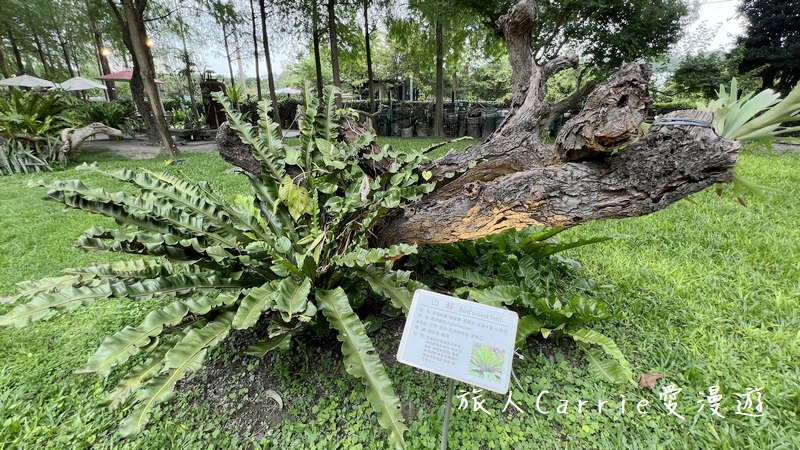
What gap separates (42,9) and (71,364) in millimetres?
18308

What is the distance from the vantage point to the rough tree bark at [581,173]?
4.64 ft

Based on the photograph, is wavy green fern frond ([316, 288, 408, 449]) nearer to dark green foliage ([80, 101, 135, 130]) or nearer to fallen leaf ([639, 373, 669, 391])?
fallen leaf ([639, 373, 669, 391])

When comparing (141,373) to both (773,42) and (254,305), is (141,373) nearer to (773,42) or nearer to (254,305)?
(254,305)

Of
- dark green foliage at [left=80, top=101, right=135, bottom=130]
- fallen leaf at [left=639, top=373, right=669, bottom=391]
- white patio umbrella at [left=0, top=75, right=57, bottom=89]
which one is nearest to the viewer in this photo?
fallen leaf at [left=639, top=373, right=669, bottom=391]

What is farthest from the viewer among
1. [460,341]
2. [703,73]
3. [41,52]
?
[41,52]

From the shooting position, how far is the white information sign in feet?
3.77

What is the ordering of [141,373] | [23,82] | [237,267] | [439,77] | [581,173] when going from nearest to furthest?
[141,373], [581,173], [237,267], [439,77], [23,82]

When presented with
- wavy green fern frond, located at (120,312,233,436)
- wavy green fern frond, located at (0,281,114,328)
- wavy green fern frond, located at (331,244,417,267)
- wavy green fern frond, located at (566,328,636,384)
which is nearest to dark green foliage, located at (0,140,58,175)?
wavy green fern frond, located at (0,281,114,328)

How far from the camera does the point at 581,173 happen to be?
1.67m

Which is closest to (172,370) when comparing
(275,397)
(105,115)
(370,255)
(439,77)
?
(275,397)

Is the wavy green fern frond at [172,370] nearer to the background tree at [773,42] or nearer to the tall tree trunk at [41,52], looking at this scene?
the background tree at [773,42]

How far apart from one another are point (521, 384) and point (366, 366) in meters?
0.83

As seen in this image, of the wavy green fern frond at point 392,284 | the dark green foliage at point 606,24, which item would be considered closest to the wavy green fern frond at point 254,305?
the wavy green fern frond at point 392,284

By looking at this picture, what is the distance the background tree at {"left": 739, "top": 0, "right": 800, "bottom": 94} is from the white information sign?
14.8 m
